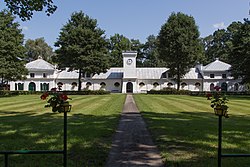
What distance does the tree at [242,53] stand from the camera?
3712cm

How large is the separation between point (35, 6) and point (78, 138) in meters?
4.84

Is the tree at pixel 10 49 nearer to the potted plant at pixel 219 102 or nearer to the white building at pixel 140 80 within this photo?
the white building at pixel 140 80

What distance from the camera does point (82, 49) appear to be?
144 ft

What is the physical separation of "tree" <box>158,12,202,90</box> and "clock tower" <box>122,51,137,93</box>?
689cm

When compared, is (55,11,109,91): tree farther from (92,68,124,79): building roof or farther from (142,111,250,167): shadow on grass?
(142,111,250,167): shadow on grass

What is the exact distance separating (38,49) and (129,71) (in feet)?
137

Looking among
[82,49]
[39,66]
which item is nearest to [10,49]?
[82,49]

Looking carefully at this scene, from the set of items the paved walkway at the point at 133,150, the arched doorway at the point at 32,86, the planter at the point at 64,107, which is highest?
the arched doorway at the point at 32,86

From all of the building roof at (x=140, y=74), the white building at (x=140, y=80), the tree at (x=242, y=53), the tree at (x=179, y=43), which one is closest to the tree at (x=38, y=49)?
the white building at (x=140, y=80)

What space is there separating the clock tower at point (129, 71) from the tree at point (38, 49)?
38.6m

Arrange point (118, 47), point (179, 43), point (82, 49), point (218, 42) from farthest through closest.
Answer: point (218, 42), point (118, 47), point (179, 43), point (82, 49)

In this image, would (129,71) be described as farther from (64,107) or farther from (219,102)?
(64,107)

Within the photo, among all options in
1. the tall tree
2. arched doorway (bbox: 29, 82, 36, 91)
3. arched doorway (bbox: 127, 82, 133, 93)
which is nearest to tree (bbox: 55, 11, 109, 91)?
arched doorway (bbox: 127, 82, 133, 93)

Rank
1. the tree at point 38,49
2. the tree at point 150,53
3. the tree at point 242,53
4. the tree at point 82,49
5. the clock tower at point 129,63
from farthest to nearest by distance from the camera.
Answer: the tree at point 38,49 → the tree at point 150,53 → the clock tower at point 129,63 → the tree at point 82,49 → the tree at point 242,53
